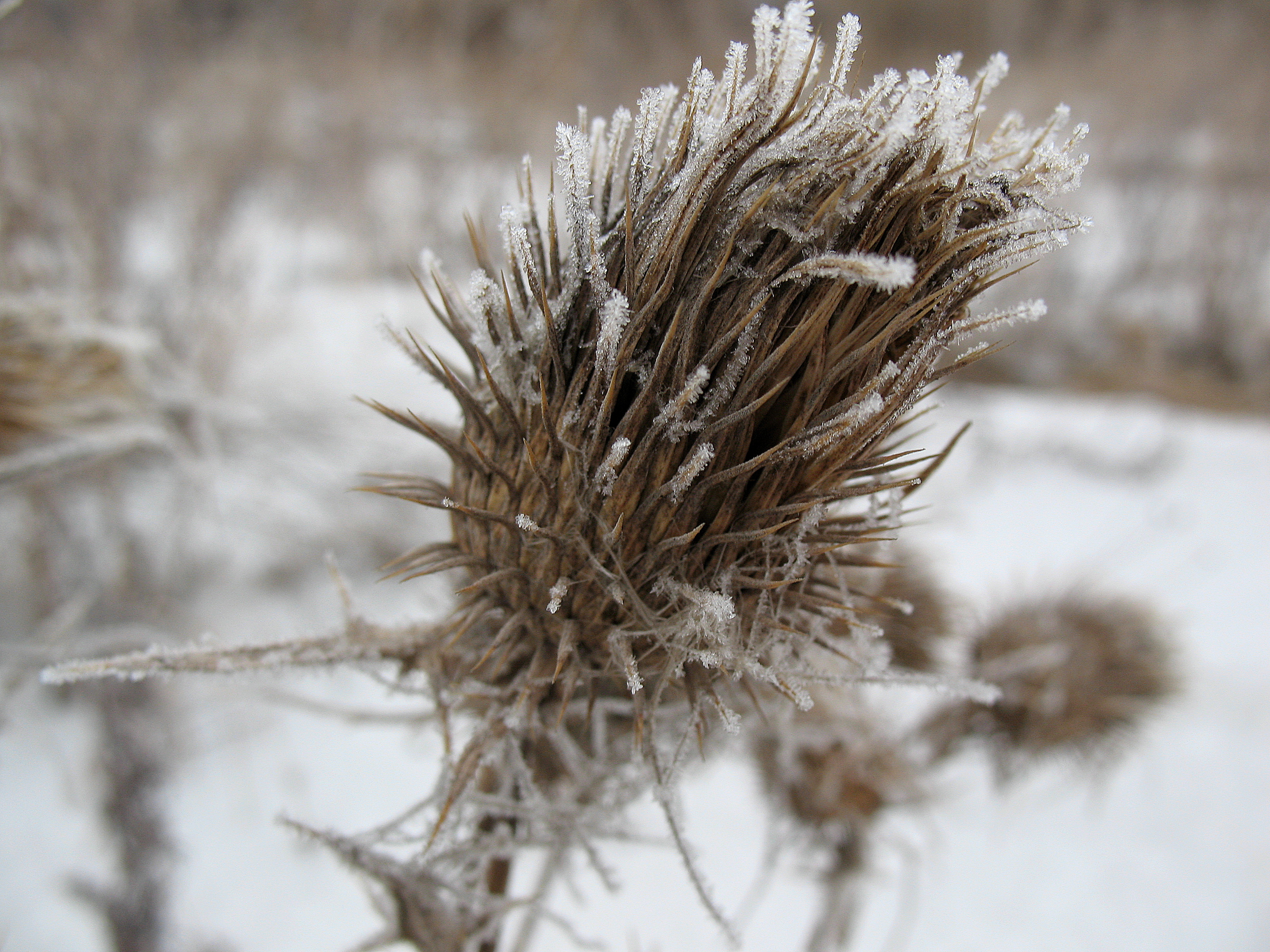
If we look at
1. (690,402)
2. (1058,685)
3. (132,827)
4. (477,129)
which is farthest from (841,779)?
(477,129)

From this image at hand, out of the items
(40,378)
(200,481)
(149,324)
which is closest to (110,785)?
(200,481)

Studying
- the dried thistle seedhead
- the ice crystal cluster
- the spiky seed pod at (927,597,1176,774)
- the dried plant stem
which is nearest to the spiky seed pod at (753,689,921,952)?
the dried thistle seedhead

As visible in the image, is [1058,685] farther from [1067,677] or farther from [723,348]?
[723,348]

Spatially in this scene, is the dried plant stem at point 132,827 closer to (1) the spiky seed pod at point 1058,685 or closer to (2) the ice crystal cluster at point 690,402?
(2) the ice crystal cluster at point 690,402

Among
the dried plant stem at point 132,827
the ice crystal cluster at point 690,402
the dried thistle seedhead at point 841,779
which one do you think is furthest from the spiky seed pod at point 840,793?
the dried plant stem at point 132,827

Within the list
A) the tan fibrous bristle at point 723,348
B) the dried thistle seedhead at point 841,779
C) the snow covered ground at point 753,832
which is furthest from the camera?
the snow covered ground at point 753,832

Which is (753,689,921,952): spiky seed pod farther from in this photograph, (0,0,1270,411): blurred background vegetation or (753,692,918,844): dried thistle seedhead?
(0,0,1270,411): blurred background vegetation
